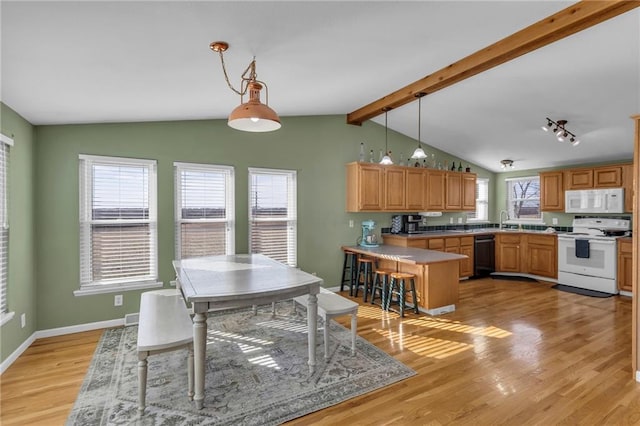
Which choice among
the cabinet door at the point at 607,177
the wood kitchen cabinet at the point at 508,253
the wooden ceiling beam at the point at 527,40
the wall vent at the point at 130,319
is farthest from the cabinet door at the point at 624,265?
the wall vent at the point at 130,319

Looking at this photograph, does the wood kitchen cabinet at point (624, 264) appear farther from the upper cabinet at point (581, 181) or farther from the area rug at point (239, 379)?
the area rug at point (239, 379)

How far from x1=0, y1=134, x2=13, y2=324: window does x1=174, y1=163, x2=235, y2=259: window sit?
154 cm

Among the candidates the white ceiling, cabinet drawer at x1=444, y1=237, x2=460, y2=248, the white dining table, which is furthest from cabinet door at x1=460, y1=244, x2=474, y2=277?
the white dining table

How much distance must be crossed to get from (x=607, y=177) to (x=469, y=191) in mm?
2065

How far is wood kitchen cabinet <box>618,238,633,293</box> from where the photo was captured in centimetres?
483

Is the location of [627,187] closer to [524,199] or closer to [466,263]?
[524,199]

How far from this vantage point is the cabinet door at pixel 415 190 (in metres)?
5.59

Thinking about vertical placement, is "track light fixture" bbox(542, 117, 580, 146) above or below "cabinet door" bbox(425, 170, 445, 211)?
above

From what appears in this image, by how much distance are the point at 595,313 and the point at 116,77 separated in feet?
19.0

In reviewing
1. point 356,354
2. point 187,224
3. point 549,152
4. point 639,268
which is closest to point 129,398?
point 356,354

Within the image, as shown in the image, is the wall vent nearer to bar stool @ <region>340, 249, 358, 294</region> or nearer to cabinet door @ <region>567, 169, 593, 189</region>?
bar stool @ <region>340, 249, 358, 294</region>

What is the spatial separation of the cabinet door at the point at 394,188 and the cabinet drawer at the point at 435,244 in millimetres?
726

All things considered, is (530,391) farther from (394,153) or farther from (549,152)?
(549,152)

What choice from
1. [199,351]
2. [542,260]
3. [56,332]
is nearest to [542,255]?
[542,260]
